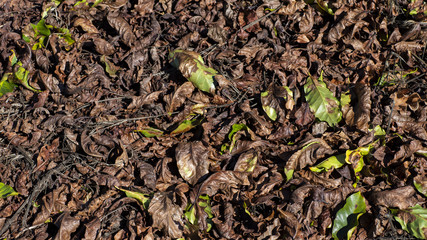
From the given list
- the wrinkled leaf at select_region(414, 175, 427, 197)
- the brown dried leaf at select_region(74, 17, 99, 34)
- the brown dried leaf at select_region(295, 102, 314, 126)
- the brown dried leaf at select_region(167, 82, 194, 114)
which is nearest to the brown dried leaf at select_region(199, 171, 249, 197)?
the brown dried leaf at select_region(295, 102, 314, 126)

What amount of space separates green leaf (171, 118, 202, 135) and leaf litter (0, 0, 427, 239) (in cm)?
3

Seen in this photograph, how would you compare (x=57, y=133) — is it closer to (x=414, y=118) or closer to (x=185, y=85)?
(x=185, y=85)

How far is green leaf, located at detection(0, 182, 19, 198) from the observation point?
2.80 meters

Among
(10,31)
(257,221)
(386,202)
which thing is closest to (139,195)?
(257,221)

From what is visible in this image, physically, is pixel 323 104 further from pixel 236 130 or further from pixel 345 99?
pixel 236 130

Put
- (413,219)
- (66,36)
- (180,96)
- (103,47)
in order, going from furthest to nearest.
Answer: (66,36) < (103,47) < (180,96) < (413,219)

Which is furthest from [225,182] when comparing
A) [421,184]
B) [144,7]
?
[144,7]

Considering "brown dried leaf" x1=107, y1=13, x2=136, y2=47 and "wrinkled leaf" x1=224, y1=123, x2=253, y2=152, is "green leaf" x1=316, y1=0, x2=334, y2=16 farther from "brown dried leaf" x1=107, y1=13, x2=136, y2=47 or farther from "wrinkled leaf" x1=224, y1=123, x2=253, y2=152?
"brown dried leaf" x1=107, y1=13, x2=136, y2=47

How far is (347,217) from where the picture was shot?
2.38m

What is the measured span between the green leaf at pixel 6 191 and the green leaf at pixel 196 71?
66.7 inches

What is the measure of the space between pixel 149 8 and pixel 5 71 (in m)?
1.63

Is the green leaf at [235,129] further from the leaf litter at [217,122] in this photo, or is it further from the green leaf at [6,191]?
the green leaf at [6,191]

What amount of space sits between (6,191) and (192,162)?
1579mm

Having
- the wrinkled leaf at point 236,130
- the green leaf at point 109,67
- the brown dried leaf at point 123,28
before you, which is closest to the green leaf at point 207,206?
the wrinkled leaf at point 236,130
